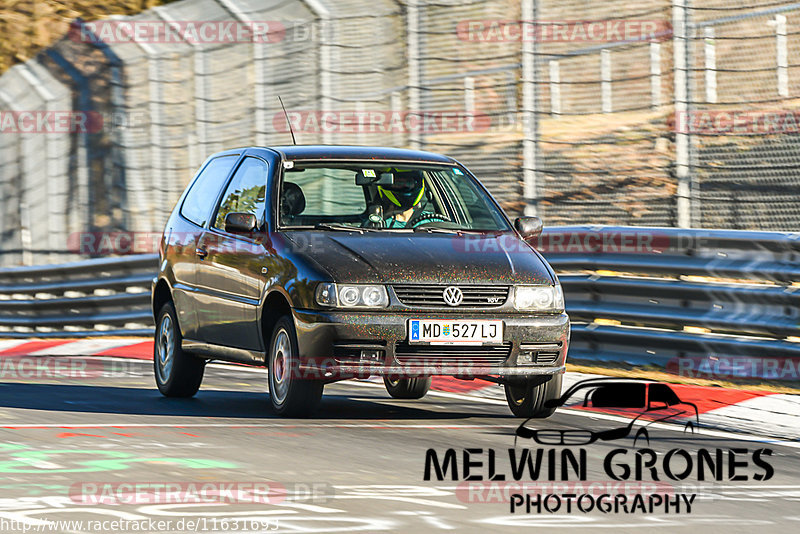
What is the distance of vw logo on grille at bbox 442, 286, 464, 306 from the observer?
9.33 metres

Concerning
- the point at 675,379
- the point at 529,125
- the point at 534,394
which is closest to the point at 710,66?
the point at 529,125

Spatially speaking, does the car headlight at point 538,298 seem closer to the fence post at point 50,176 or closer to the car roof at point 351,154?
the car roof at point 351,154

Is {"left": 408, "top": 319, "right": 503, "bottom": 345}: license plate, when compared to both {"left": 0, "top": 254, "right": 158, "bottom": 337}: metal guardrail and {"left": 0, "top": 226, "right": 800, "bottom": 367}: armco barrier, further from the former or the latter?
{"left": 0, "top": 254, "right": 158, "bottom": 337}: metal guardrail

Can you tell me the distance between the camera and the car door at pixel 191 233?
11031 millimetres

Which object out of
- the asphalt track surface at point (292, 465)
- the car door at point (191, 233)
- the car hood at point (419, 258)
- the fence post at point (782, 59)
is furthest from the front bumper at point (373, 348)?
the fence post at point (782, 59)

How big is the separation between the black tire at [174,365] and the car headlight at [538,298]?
270cm

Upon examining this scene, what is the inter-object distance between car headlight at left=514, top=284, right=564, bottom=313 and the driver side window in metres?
1.81

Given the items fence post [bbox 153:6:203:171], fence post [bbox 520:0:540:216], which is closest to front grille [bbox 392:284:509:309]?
fence post [bbox 520:0:540:216]

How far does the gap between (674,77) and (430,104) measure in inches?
105

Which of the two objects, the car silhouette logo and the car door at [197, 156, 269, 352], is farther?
the car door at [197, 156, 269, 352]

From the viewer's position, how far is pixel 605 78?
14117 millimetres

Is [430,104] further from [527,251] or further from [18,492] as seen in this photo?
[18,492]

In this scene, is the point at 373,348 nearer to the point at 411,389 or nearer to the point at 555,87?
the point at 411,389

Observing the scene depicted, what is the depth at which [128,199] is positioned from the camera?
18891 mm
